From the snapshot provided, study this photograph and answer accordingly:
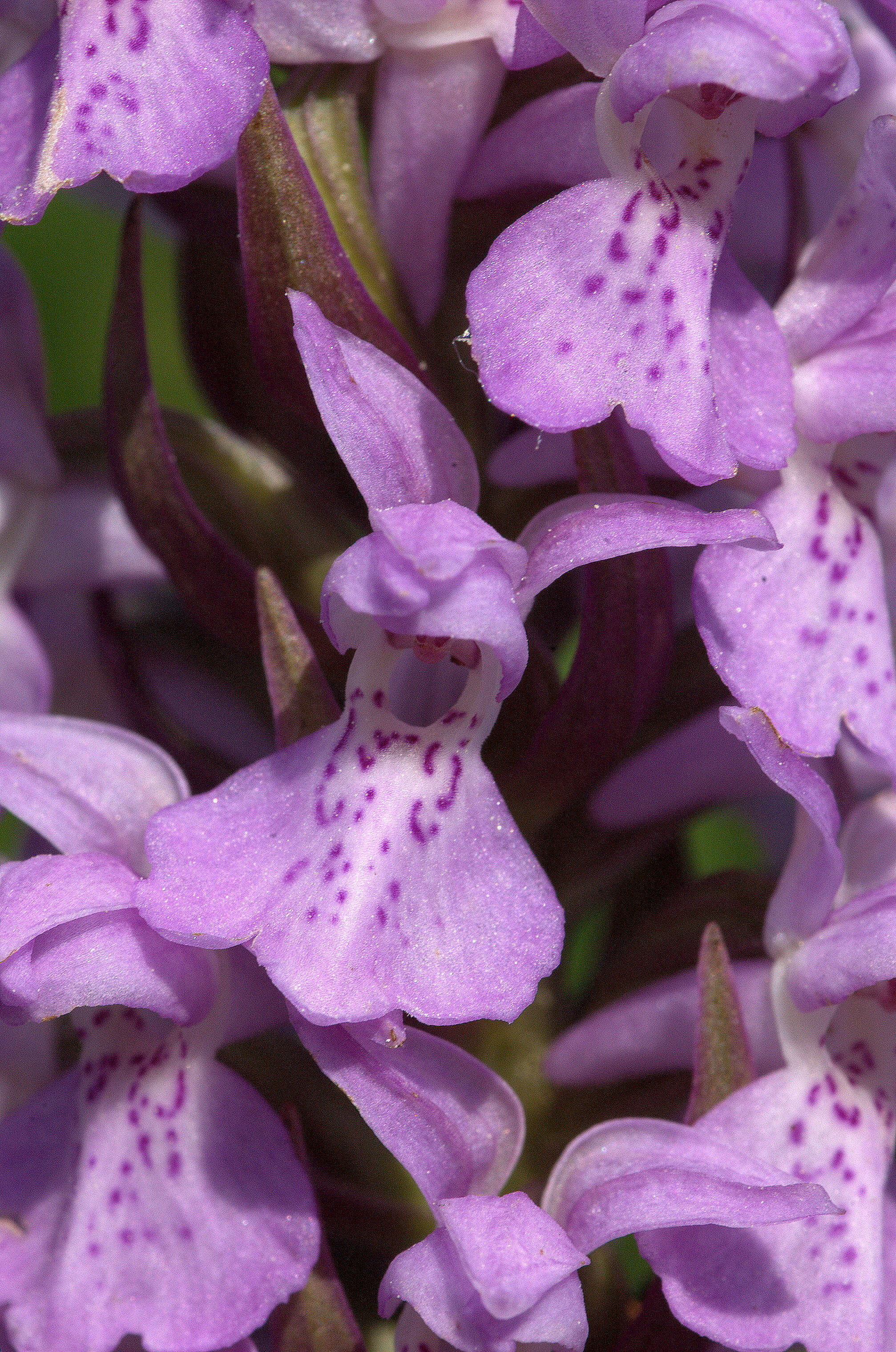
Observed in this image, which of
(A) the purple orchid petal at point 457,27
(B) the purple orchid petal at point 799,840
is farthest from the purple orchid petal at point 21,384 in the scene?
(B) the purple orchid petal at point 799,840

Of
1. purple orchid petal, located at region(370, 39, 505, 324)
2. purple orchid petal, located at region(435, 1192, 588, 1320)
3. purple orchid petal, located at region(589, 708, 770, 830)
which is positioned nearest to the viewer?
purple orchid petal, located at region(435, 1192, 588, 1320)

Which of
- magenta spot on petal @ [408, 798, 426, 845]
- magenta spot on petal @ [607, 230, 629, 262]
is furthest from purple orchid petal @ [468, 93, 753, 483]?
magenta spot on petal @ [408, 798, 426, 845]

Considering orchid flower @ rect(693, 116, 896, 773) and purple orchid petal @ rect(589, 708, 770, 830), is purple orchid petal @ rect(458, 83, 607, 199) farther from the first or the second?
purple orchid petal @ rect(589, 708, 770, 830)

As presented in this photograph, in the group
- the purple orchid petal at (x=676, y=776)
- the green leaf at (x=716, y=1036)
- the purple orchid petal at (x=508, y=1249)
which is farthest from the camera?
the purple orchid petal at (x=676, y=776)

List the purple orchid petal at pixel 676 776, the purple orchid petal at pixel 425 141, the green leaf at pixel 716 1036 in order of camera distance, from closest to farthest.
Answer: the green leaf at pixel 716 1036
the purple orchid petal at pixel 425 141
the purple orchid petal at pixel 676 776

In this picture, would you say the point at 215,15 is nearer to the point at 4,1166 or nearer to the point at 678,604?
the point at 678,604

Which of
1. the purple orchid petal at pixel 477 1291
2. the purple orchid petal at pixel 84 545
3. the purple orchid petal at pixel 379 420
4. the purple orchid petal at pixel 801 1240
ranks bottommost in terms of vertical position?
the purple orchid petal at pixel 801 1240

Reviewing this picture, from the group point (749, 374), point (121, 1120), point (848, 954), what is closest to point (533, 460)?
point (749, 374)

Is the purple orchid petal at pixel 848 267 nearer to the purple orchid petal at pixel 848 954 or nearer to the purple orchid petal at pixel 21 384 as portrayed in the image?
the purple orchid petal at pixel 848 954

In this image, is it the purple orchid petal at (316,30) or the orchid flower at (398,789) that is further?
the purple orchid petal at (316,30)
